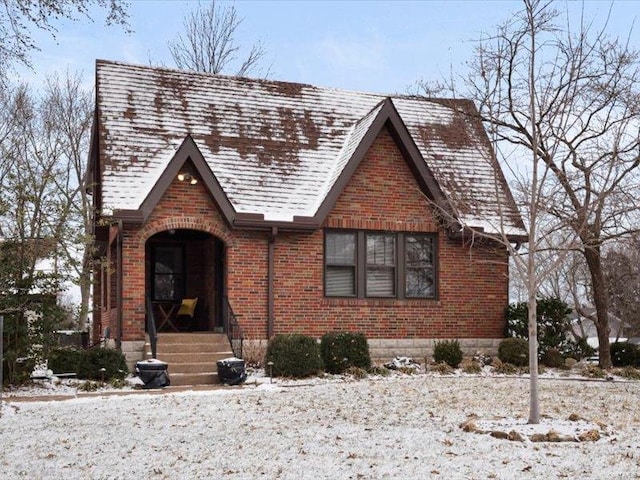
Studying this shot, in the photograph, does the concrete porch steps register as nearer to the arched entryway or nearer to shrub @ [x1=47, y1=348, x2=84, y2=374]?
shrub @ [x1=47, y1=348, x2=84, y2=374]

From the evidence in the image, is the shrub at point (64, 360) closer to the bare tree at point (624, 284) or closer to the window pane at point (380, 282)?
the window pane at point (380, 282)

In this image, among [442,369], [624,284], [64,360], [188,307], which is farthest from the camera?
[624,284]

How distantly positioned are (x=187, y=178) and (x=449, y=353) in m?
6.83

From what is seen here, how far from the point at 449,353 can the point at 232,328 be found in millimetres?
4757

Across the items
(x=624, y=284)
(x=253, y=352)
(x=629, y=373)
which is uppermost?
(x=624, y=284)

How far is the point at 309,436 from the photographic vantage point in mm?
9461

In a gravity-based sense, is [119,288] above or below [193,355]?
above

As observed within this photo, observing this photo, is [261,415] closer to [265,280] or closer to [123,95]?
[265,280]

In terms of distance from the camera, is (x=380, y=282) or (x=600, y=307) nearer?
(x=600, y=307)

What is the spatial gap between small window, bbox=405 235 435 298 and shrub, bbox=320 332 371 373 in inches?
129

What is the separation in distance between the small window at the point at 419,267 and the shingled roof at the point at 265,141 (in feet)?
3.53

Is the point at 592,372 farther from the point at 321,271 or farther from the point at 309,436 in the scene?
the point at 309,436

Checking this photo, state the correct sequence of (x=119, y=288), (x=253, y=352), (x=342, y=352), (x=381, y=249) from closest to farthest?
(x=342, y=352) → (x=119, y=288) → (x=253, y=352) → (x=381, y=249)

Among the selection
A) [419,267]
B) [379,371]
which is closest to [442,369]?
[379,371]
